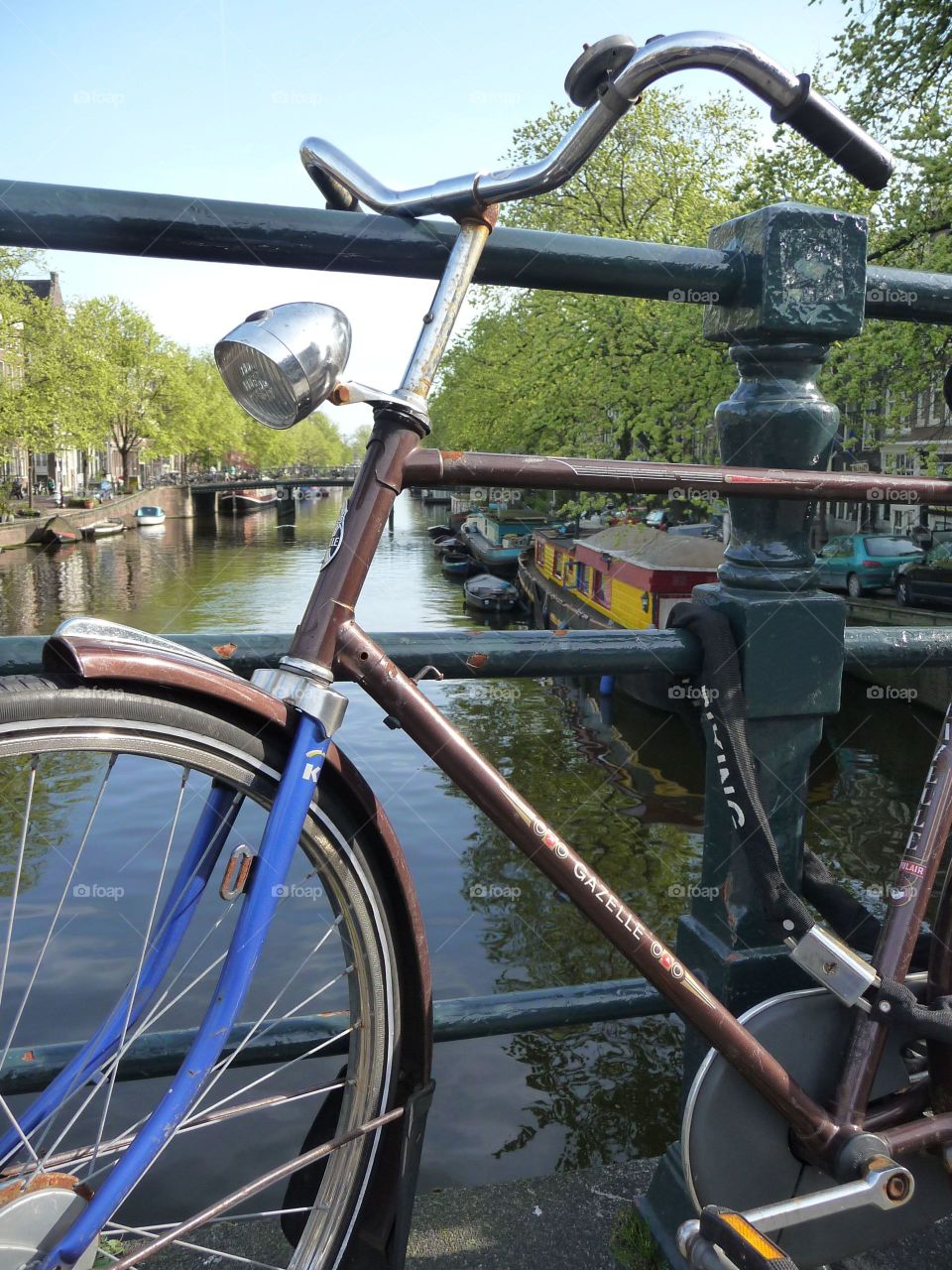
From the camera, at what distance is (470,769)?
1.38 meters

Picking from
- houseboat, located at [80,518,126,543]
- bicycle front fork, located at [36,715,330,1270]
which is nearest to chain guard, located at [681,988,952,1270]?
bicycle front fork, located at [36,715,330,1270]

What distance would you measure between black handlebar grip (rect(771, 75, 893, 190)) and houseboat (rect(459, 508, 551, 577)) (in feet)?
134

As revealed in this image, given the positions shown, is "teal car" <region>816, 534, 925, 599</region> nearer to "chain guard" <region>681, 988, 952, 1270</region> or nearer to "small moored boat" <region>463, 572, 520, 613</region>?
"small moored boat" <region>463, 572, 520, 613</region>

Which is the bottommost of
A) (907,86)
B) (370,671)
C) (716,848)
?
(716,848)

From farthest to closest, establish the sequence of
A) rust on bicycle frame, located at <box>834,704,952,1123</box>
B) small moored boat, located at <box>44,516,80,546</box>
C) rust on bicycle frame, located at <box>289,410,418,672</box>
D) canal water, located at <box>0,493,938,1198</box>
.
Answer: small moored boat, located at <box>44,516,80,546</box> → canal water, located at <box>0,493,938,1198</box> → rust on bicycle frame, located at <box>834,704,952,1123</box> → rust on bicycle frame, located at <box>289,410,418,672</box>

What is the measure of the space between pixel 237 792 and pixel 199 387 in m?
76.7

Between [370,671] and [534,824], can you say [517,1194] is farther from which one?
[370,671]

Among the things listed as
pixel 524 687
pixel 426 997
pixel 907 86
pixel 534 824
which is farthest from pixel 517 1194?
pixel 524 687

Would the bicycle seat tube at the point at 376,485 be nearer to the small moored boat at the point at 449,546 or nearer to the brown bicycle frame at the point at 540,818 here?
the brown bicycle frame at the point at 540,818

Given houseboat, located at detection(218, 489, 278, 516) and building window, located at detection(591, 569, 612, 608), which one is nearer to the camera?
building window, located at detection(591, 569, 612, 608)

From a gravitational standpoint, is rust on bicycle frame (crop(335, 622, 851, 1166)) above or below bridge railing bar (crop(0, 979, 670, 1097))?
above

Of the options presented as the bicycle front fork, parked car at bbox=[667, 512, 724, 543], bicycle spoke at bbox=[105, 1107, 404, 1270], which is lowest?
parked car at bbox=[667, 512, 724, 543]

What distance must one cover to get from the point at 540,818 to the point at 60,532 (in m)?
48.6

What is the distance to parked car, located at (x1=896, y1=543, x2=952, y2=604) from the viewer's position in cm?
1892
